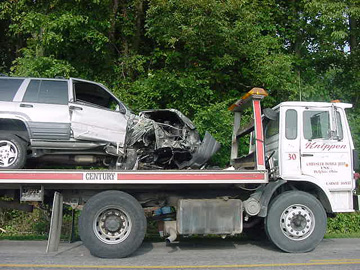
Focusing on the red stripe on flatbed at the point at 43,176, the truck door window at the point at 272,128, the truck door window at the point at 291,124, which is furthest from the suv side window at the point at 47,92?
the truck door window at the point at 291,124

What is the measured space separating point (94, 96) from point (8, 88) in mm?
1734

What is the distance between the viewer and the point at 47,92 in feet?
27.1

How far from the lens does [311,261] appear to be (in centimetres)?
712

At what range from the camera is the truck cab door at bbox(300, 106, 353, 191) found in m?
8.03

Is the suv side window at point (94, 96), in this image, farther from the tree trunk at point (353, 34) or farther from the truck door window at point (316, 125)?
the tree trunk at point (353, 34)

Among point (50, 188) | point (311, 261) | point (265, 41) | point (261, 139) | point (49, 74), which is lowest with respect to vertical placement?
point (311, 261)

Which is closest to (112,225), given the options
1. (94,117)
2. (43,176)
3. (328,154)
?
(43,176)

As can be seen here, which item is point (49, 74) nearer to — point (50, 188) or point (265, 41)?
point (50, 188)

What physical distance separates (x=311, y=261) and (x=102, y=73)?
9.65 meters

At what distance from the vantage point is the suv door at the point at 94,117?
8117 mm

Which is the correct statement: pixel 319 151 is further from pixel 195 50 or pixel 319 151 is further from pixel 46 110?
pixel 195 50

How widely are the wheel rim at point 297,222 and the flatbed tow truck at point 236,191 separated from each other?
0.02 meters

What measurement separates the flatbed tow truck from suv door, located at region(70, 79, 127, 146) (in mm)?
1039

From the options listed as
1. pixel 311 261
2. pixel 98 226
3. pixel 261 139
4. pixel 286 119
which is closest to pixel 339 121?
pixel 286 119
